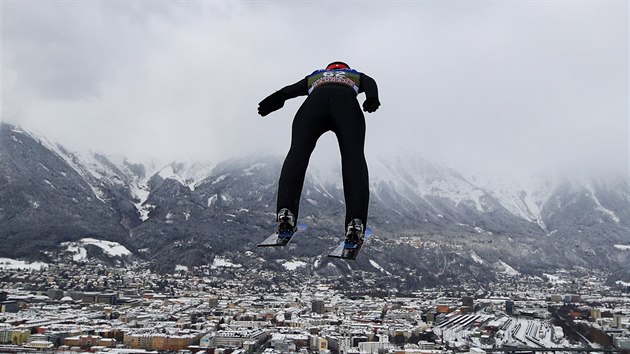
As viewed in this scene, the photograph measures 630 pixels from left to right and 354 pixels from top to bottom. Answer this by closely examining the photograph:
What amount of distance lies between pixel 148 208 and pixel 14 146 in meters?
45.6

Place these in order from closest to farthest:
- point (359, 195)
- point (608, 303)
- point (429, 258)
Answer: point (359, 195), point (608, 303), point (429, 258)

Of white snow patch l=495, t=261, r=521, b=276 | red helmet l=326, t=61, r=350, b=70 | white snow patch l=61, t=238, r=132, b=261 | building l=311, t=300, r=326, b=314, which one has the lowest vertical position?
building l=311, t=300, r=326, b=314

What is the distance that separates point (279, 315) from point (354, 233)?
2594 inches

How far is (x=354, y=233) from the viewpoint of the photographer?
18.0ft

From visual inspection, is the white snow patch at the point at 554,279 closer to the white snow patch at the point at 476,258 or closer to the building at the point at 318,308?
the white snow patch at the point at 476,258

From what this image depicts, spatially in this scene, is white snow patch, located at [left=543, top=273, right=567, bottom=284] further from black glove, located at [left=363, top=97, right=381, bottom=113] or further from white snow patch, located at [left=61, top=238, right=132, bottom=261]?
black glove, located at [left=363, top=97, right=381, bottom=113]

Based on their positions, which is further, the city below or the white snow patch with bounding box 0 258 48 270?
the white snow patch with bounding box 0 258 48 270

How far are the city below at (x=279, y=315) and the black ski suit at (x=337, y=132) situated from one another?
41145 mm

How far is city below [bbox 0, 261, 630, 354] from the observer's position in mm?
50406

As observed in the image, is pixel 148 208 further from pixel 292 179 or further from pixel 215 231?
pixel 292 179

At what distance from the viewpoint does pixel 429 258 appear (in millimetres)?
144750

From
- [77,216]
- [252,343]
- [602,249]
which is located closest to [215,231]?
[77,216]

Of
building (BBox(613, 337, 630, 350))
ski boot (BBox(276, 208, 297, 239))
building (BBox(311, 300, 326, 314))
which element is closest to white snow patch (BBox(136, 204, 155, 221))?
building (BBox(311, 300, 326, 314))

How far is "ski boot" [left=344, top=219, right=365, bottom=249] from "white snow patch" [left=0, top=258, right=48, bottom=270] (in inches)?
4883
